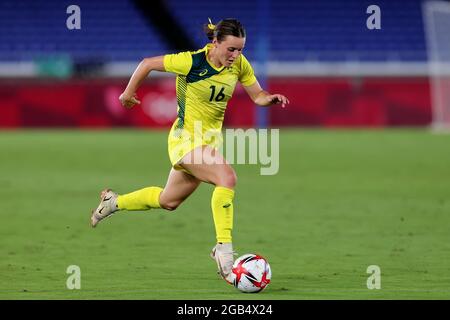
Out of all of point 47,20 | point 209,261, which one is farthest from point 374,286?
point 47,20

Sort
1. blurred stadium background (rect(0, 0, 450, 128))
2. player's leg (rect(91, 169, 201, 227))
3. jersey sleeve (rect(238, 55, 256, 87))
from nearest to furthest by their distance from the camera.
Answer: jersey sleeve (rect(238, 55, 256, 87)) → player's leg (rect(91, 169, 201, 227)) → blurred stadium background (rect(0, 0, 450, 128))

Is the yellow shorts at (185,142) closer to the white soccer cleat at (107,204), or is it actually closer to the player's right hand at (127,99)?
the player's right hand at (127,99)

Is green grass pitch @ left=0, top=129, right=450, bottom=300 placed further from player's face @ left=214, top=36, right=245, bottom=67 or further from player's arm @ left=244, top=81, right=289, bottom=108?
player's face @ left=214, top=36, right=245, bottom=67

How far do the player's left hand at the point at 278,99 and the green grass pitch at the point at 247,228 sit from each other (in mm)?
1350

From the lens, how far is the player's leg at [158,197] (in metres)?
9.07

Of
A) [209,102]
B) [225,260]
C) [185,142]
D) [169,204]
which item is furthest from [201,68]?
[225,260]

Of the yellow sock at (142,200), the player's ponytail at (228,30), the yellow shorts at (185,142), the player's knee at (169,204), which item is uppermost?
the player's ponytail at (228,30)

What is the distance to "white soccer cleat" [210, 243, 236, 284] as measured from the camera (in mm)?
8117

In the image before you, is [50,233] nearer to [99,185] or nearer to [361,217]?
[361,217]

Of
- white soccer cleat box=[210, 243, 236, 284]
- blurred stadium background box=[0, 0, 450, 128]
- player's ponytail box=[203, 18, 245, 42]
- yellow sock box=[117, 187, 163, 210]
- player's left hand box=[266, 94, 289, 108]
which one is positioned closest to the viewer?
white soccer cleat box=[210, 243, 236, 284]

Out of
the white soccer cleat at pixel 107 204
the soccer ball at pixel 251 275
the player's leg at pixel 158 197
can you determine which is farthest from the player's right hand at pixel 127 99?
the soccer ball at pixel 251 275

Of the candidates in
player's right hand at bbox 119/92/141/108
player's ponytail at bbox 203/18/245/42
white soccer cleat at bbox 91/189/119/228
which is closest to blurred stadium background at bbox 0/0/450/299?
white soccer cleat at bbox 91/189/119/228

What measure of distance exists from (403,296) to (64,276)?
2.64m
